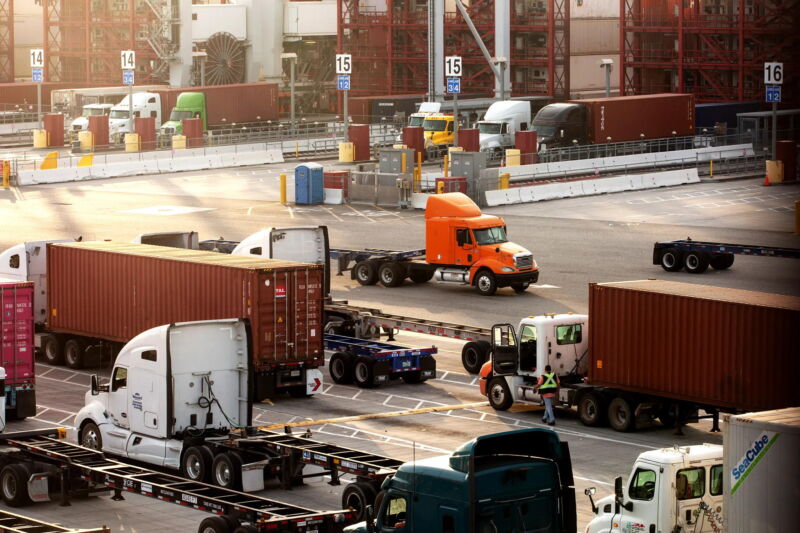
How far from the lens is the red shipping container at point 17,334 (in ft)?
102

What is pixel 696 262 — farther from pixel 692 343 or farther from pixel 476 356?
pixel 692 343

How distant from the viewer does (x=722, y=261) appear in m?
51.3

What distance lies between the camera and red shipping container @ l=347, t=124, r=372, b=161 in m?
87.8

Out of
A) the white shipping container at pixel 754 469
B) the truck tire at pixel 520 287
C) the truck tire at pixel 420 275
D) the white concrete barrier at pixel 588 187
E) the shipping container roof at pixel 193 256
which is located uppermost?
the white concrete barrier at pixel 588 187

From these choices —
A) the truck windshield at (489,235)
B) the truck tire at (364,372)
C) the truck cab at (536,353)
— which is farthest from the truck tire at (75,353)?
the truck windshield at (489,235)

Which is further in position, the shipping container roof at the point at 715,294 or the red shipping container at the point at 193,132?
the red shipping container at the point at 193,132

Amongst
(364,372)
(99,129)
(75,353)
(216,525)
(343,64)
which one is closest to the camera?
(216,525)

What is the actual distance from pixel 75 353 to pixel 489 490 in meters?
23.0

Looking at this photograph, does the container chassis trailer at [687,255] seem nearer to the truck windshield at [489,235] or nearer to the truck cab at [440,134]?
the truck windshield at [489,235]

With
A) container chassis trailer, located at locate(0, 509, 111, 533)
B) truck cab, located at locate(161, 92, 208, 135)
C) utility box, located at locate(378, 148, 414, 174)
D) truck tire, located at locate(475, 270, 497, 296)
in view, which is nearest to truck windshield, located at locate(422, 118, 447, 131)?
utility box, located at locate(378, 148, 414, 174)

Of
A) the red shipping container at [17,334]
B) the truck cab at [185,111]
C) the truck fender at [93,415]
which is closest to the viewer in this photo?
the truck fender at [93,415]

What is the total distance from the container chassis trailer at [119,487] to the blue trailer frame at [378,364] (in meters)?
9.04

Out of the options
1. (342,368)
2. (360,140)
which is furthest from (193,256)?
(360,140)

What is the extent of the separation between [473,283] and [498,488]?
30.5 metres
